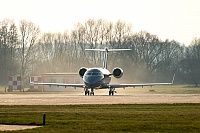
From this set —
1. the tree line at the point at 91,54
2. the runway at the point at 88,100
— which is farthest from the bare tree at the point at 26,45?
the runway at the point at 88,100

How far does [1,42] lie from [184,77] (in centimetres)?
4348

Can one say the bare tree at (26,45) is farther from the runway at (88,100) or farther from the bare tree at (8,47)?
the runway at (88,100)

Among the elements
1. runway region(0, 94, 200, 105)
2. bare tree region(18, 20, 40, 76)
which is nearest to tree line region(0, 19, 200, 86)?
bare tree region(18, 20, 40, 76)

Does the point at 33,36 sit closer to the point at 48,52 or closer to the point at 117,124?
the point at 48,52

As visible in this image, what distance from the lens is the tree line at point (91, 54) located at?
163 meters

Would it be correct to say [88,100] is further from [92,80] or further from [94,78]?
[94,78]

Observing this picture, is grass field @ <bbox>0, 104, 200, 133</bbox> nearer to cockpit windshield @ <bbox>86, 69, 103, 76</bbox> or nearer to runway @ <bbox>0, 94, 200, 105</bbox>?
runway @ <bbox>0, 94, 200, 105</bbox>

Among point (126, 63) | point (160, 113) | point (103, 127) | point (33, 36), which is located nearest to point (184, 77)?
point (126, 63)

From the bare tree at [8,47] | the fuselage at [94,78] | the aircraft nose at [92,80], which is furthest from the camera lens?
the bare tree at [8,47]

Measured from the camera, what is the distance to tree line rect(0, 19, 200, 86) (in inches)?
6432

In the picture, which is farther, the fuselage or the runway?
the fuselage

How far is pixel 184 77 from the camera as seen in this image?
536ft

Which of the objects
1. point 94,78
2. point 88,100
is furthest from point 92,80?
point 88,100

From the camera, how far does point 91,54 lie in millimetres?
178000
